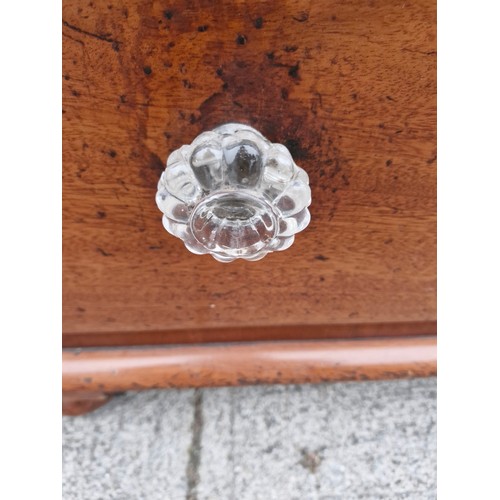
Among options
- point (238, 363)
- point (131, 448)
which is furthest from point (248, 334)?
point (131, 448)

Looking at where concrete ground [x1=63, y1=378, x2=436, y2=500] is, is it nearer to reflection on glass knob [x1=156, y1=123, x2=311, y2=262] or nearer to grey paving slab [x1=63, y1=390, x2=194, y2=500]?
grey paving slab [x1=63, y1=390, x2=194, y2=500]

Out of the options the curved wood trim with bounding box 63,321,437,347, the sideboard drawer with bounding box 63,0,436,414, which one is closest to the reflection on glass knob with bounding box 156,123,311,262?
the sideboard drawer with bounding box 63,0,436,414

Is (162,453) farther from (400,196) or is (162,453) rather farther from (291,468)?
(400,196)

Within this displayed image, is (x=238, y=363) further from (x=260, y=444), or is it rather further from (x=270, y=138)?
(x=270, y=138)

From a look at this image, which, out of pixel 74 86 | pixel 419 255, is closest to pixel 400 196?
pixel 419 255

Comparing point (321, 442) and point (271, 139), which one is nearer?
point (271, 139)

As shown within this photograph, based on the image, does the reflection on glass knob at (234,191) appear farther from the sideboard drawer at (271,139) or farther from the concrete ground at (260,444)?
the concrete ground at (260,444)
